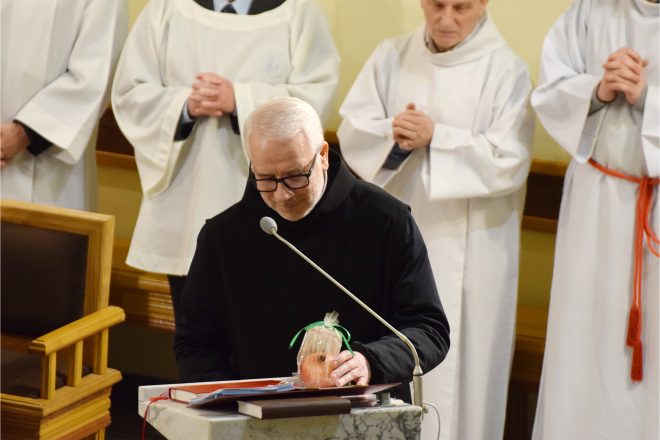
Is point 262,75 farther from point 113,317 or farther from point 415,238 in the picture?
point 415,238

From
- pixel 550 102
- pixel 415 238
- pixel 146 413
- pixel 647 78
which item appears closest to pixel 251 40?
pixel 550 102

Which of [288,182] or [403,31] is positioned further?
[403,31]

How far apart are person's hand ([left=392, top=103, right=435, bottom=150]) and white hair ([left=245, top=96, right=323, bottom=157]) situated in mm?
1815

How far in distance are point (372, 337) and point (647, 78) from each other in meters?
1.90

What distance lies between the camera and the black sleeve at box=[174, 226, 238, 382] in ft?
10.4

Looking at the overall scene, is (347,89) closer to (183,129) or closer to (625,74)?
(183,129)

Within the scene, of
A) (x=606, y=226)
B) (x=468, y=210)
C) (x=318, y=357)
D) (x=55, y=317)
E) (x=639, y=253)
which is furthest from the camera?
(x=468, y=210)

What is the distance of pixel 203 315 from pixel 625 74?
6.30 feet

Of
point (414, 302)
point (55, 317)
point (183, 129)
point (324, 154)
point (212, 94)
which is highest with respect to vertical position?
point (212, 94)

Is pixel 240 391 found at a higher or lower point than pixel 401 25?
lower

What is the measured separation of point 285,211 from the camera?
9.91 ft

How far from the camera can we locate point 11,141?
4910 millimetres

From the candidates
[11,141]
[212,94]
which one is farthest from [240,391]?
[11,141]

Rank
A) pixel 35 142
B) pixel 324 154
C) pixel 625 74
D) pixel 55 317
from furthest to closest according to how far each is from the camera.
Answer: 1. pixel 35 142
2. pixel 625 74
3. pixel 55 317
4. pixel 324 154
